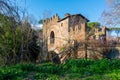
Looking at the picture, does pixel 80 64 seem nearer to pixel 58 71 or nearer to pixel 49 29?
pixel 58 71

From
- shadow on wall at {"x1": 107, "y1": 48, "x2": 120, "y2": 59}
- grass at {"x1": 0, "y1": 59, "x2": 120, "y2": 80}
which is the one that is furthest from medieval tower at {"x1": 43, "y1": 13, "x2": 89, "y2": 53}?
grass at {"x1": 0, "y1": 59, "x2": 120, "y2": 80}

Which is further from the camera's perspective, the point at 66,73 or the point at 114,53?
A: the point at 114,53

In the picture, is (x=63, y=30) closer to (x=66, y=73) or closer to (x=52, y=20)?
(x=52, y=20)

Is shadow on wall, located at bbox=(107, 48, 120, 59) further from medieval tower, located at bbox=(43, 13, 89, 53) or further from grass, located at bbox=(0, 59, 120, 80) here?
grass, located at bbox=(0, 59, 120, 80)

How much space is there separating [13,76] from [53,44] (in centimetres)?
2279

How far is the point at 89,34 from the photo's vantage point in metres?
20.9

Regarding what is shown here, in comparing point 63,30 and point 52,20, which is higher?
point 52,20

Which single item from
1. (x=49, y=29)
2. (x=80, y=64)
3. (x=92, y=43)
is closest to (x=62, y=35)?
(x=49, y=29)

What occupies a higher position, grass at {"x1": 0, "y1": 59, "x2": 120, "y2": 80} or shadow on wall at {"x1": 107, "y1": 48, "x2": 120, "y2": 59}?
shadow on wall at {"x1": 107, "y1": 48, "x2": 120, "y2": 59}

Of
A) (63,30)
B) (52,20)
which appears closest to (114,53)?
(63,30)

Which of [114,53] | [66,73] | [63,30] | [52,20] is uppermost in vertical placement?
[52,20]

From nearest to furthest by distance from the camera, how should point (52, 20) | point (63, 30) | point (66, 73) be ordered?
point (66, 73)
point (63, 30)
point (52, 20)

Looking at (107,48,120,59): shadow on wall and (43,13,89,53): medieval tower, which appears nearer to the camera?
(107,48,120,59): shadow on wall

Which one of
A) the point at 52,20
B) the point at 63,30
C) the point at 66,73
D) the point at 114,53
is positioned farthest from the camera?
the point at 52,20
